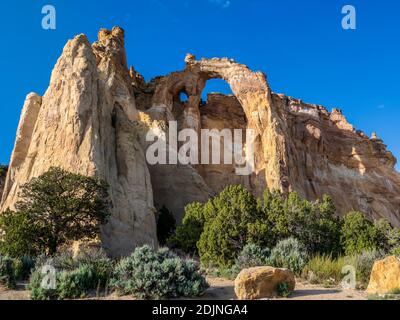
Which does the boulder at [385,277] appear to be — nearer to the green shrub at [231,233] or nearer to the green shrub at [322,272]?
the green shrub at [322,272]

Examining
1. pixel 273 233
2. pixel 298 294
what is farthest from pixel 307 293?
pixel 273 233

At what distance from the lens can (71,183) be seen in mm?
19281

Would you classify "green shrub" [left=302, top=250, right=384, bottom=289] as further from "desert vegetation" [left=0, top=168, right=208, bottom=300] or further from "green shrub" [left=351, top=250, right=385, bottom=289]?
"desert vegetation" [left=0, top=168, right=208, bottom=300]

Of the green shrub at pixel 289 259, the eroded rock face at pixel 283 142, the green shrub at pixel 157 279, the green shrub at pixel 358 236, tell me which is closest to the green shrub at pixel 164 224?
the eroded rock face at pixel 283 142

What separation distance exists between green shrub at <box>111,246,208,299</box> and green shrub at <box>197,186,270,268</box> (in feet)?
20.9

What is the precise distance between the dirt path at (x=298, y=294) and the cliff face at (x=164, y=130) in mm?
10524

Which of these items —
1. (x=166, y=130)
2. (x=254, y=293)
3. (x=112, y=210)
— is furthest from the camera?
(x=166, y=130)

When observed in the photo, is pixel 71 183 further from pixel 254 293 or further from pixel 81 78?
pixel 254 293

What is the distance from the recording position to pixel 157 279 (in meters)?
10.7

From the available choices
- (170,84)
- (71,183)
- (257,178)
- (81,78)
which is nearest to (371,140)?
(257,178)

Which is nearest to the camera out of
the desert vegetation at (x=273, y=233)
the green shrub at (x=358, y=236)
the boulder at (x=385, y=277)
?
the boulder at (x=385, y=277)

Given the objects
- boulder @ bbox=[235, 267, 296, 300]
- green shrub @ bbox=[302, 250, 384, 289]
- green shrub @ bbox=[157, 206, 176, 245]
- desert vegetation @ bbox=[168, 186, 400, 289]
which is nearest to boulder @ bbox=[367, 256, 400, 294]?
green shrub @ bbox=[302, 250, 384, 289]

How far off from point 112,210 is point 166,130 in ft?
41.3

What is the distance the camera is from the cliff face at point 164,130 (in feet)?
81.6
